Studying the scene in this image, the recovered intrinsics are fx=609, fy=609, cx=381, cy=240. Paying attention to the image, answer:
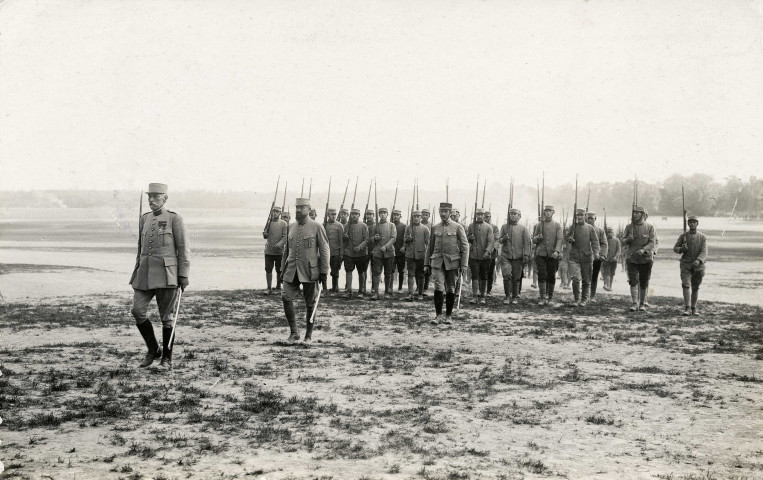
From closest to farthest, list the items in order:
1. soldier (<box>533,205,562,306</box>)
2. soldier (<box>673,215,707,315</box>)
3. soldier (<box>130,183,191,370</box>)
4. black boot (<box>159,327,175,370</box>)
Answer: black boot (<box>159,327,175,370</box>) → soldier (<box>130,183,191,370</box>) → soldier (<box>673,215,707,315</box>) → soldier (<box>533,205,562,306</box>)

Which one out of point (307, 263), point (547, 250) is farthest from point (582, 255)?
point (307, 263)

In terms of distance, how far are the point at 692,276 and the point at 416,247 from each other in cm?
607

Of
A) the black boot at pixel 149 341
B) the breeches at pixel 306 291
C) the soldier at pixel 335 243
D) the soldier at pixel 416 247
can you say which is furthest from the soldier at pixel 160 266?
the soldier at pixel 416 247

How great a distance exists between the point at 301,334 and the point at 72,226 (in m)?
47.7

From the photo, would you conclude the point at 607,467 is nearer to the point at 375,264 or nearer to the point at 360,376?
the point at 360,376

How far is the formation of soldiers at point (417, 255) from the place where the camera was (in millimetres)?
7727

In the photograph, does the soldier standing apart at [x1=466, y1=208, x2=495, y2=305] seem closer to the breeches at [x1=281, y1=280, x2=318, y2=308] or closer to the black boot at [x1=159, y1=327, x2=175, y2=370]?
the breeches at [x1=281, y1=280, x2=318, y2=308]

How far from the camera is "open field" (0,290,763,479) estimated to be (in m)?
4.46

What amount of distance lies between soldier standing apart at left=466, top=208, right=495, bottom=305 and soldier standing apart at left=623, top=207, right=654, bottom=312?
9.86 ft

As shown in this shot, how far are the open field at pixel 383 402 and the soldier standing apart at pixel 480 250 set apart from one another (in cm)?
403

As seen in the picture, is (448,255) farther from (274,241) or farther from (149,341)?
(149,341)

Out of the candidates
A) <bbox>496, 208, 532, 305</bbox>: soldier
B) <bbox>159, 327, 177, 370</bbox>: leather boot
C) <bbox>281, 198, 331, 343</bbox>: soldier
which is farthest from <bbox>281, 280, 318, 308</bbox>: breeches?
<bbox>496, 208, 532, 305</bbox>: soldier

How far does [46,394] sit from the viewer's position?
598 cm

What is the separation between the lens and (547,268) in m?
14.4
